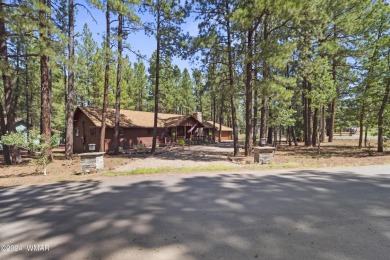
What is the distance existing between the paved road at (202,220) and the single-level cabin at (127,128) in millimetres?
13140

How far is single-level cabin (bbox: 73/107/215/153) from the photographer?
2181cm

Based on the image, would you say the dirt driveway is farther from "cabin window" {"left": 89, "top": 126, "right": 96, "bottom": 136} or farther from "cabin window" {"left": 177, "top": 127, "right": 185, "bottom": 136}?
"cabin window" {"left": 177, "top": 127, "right": 185, "bottom": 136}

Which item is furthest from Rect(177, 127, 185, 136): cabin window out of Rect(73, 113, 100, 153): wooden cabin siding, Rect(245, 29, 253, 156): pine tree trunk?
Rect(245, 29, 253, 156): pine tree trunk

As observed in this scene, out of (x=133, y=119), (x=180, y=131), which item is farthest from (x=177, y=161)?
(x=180, y=131)

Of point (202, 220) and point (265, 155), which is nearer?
point (202, 220)

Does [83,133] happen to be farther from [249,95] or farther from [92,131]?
[249,95]

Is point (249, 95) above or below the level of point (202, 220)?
above

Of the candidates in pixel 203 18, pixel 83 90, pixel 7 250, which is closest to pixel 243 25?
pixel 203 18

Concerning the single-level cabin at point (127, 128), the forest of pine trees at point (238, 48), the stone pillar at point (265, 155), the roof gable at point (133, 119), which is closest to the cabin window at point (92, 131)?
the single-level cabin at point (127, 128)

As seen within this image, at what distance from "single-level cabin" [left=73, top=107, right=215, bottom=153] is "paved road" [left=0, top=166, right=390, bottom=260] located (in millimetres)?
13140

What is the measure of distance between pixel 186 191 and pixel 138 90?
39.2m

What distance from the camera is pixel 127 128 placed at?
2370 cm

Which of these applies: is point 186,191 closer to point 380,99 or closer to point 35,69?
point 380,99

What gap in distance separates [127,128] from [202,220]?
824 inches
